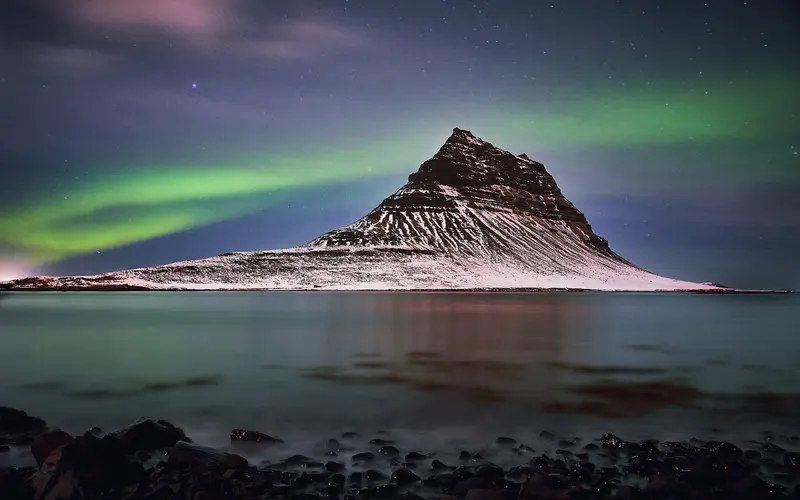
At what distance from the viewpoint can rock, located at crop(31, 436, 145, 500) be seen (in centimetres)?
1035

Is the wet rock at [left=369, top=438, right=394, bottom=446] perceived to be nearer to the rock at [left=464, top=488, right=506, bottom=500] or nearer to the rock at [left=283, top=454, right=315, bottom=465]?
the rock at [left=283, top=454, right=315, bottom=465]

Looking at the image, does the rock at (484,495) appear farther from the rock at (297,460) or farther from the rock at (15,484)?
the rock at (15,484)

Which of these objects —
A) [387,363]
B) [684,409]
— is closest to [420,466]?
[684,409]

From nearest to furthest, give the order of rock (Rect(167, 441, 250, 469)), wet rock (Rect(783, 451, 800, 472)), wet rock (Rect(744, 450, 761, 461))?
rock (Rect(167, 441, 250, 469)) < wet rock (Rect(783, 451, 800, 472)) < wet rock (Rect(744, 450, 761, 461))

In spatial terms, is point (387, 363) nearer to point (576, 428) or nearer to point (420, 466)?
point (576, 428)

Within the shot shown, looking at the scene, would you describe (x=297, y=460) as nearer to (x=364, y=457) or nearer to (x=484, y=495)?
(x=364, y=457)

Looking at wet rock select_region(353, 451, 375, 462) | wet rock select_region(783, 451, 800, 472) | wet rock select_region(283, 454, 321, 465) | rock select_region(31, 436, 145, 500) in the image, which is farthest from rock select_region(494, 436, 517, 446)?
rock select_region(31, 436, 145, 500)

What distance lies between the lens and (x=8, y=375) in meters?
26.9

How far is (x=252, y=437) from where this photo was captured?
48.9ft

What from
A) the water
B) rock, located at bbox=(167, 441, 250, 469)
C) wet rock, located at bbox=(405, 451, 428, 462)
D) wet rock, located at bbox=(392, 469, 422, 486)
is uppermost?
rock, located at bbox=(167, 441, 250, 469)

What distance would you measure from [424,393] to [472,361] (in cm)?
1012

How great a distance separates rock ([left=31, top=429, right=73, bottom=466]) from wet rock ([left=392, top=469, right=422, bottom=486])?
7128 millimetres

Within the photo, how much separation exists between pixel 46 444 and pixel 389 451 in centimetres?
746

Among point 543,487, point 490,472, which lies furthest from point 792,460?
point 490,472
